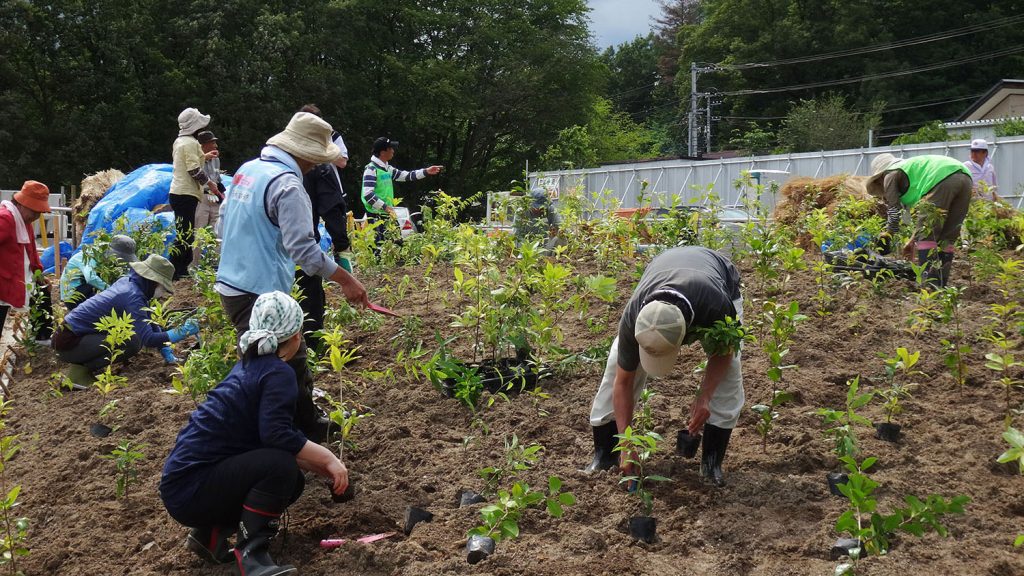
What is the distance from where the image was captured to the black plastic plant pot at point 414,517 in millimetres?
3561

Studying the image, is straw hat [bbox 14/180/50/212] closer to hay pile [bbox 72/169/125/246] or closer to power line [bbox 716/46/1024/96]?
hay pile [bbox 72/169/125/246]

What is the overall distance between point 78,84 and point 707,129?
31.7 m

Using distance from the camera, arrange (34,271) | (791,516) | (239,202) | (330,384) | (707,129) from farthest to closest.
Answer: (707,129), (34,271), (330,384), (239,202), (791,516)

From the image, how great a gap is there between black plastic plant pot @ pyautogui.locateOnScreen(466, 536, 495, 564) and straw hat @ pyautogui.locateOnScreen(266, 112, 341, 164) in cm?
194

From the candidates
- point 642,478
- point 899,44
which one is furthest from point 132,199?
point 899,44

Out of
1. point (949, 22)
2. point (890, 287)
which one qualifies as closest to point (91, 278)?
point (890, 287)

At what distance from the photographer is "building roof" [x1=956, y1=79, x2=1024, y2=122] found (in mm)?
32375

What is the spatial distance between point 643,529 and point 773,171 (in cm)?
1219

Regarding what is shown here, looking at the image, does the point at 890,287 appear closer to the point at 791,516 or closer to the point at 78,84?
the point at 791,516

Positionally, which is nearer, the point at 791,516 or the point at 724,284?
the point at 791,516

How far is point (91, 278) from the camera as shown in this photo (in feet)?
22.4

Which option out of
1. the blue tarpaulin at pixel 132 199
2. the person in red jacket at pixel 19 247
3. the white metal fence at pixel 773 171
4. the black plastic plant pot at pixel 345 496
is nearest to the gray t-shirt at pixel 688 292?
the black plastic plant pot at pixel 345 496

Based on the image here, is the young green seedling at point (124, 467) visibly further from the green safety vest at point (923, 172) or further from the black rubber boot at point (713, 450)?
the green safety vest at point (923, 172)

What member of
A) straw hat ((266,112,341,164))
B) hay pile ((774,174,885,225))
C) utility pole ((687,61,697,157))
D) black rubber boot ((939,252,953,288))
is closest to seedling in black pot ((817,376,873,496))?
straw hat ((266,112,341,164))
